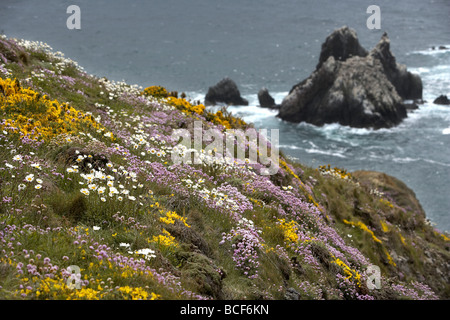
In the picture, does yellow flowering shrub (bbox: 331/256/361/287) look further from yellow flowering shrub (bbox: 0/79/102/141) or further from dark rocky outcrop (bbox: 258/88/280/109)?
dark rocky outcrop (bbox: 258/88/280/109)

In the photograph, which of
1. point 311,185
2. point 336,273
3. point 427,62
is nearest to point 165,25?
point 427,62

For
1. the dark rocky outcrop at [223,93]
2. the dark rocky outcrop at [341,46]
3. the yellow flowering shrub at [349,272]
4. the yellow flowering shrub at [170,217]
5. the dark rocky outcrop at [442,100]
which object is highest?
the dark rocky outcrop at [341,46]

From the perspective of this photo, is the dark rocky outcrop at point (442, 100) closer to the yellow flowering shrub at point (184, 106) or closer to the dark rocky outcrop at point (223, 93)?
the dark rocky outcrop at point (223, 93)

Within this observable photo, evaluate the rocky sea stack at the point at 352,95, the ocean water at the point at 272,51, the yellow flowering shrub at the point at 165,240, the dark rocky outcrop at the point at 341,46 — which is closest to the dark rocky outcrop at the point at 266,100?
the ocean water at the point at 272,51

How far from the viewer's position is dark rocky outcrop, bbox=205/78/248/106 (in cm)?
7388

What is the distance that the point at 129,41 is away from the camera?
319 ft

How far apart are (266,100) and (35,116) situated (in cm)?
6631

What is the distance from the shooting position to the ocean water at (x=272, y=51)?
60616 mm

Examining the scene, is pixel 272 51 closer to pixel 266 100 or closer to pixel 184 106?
pixel 266 100

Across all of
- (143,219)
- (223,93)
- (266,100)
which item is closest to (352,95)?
(266,100)

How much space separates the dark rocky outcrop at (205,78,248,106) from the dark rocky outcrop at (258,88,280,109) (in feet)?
12.6

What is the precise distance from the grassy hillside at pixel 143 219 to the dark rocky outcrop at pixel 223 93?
57.2 m

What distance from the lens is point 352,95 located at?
236 feet
